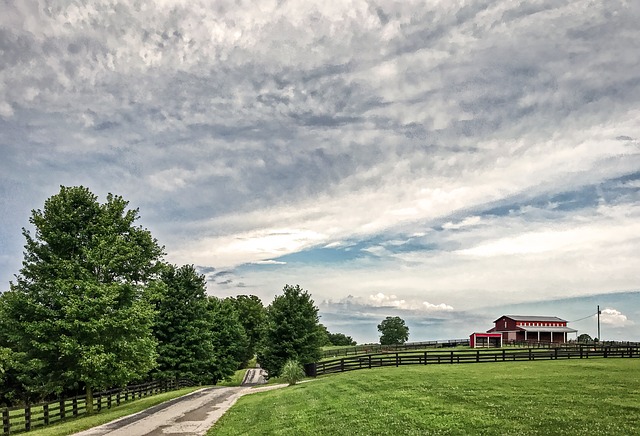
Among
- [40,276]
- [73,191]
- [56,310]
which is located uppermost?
[73,191]

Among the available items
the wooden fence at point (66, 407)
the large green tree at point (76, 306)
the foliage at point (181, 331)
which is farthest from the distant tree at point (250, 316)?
the large green tree at point (76, 306)

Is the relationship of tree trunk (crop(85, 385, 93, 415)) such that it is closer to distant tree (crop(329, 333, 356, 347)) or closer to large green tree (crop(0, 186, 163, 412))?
large green tree (crop(0, 186, 163, 412))

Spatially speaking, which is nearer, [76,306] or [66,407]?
[76,306]

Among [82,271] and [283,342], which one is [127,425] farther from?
[283,342]

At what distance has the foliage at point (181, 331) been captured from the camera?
54.6 meters

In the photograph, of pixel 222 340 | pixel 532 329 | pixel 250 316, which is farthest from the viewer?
pixel 250 316

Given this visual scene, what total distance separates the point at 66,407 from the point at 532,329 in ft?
269

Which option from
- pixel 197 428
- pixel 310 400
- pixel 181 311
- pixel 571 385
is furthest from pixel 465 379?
pixel 181 311

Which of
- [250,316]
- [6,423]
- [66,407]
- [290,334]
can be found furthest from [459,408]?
[250,316]

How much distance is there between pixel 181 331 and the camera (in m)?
55.9

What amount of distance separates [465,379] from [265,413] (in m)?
11.7

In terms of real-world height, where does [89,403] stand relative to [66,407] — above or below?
above

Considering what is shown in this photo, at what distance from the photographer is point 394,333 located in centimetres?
15150

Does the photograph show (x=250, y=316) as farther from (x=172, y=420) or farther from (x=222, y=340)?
(x=172, y=420)
